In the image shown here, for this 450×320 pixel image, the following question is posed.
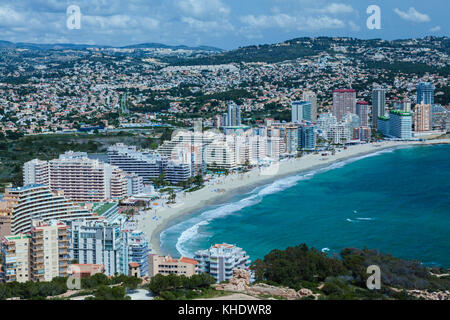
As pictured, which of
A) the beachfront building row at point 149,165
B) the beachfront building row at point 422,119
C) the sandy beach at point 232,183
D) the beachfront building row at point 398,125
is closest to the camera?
the sandy beach at point 232,183

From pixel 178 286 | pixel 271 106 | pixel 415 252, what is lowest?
pixel 415 252

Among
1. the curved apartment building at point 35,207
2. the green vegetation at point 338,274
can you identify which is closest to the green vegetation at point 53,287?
the green vegetation at point 338,274

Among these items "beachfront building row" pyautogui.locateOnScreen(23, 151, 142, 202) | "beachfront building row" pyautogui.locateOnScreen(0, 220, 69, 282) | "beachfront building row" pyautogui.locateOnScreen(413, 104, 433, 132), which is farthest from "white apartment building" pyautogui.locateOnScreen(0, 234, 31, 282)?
"beachfront building row" pyautogui.locateOnScreen(413, 104, 433, 132)

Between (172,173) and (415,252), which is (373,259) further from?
(172,173)

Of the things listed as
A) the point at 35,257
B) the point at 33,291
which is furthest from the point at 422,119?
the point at 33,291

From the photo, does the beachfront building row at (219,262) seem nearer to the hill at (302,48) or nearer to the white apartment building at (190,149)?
the white apartment building at (190,149)

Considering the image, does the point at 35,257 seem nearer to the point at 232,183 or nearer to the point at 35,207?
the point at 35,207

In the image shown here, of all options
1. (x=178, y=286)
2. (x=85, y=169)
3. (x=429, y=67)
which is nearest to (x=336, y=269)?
(x=178, y=286)

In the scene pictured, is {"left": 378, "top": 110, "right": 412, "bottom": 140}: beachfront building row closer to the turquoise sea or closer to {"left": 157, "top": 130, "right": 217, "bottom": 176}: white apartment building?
the turquoise sea
